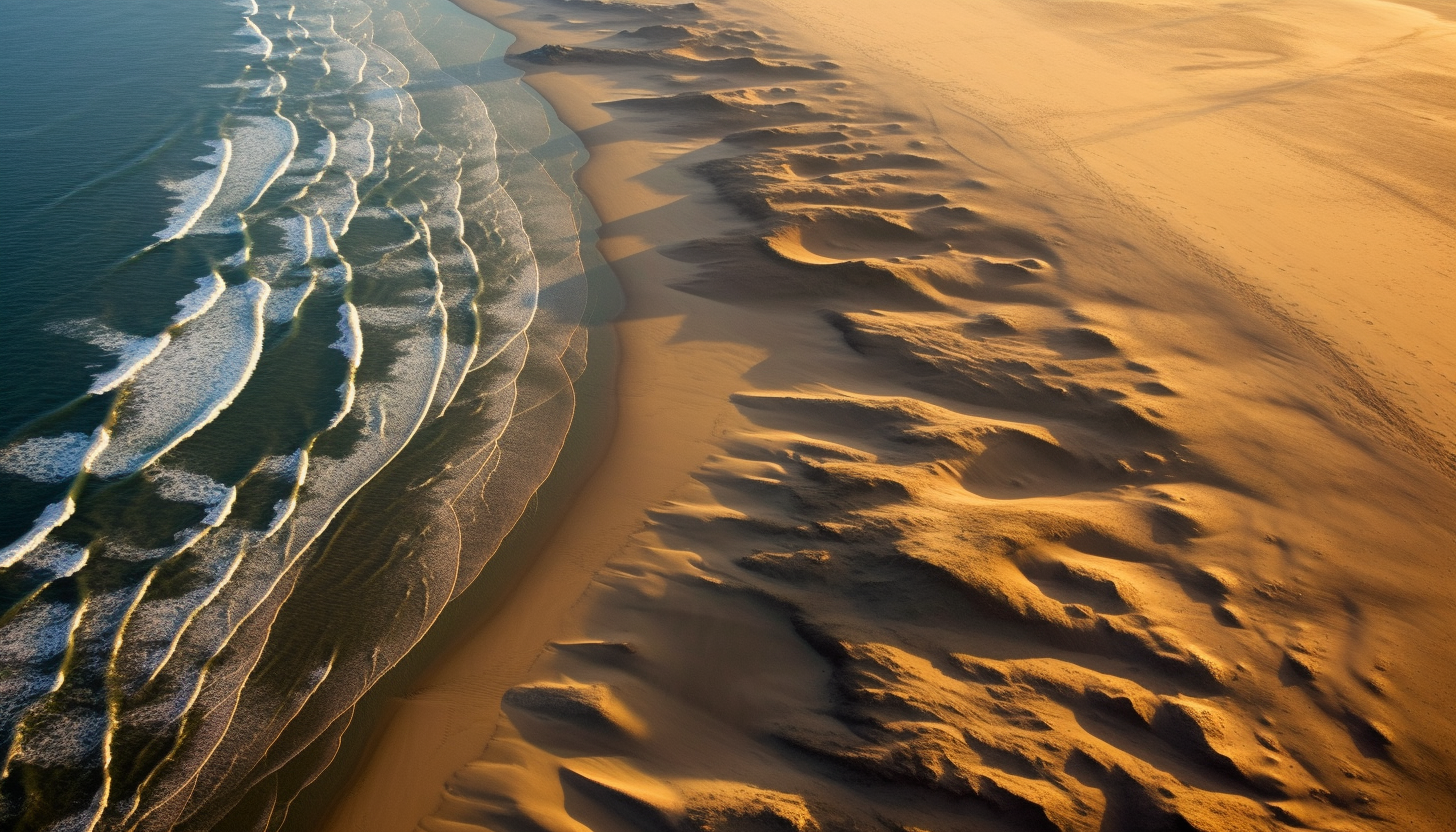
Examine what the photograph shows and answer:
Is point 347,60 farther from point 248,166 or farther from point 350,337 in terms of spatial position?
point 350,337

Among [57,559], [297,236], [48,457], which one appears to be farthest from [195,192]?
[57,559]

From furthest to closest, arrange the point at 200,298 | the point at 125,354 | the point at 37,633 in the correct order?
1. the point at 200,298
2. the point at 125,354
3. the point at 37,633

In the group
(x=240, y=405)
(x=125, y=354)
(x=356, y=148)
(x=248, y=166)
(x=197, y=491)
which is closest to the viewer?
(x=197, y=491)

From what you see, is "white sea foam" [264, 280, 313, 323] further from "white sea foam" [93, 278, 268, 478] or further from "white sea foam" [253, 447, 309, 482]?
"white sea foam" [253, 447, 309, 482]

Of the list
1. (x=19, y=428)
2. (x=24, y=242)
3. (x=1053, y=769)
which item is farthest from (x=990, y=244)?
(x=24, y=242)

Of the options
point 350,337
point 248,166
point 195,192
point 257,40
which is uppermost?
point 257,40

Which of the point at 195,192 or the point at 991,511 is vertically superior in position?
the point at 195,192

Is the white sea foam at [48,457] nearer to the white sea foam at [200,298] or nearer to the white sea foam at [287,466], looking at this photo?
the white sea foam at [287,466]

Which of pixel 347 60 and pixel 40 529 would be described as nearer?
pixel 40 529
